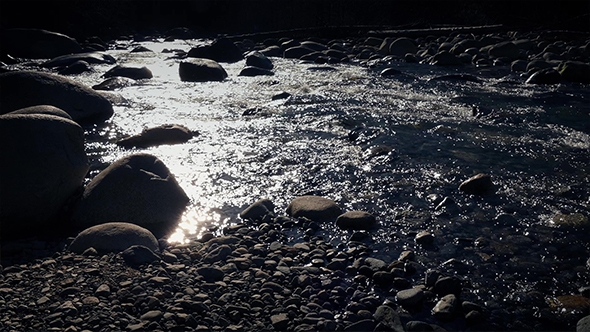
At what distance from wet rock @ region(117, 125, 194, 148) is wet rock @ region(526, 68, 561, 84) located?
23.0 feet

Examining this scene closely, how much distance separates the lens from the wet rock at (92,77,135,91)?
979 cm

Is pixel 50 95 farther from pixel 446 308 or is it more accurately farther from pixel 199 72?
pixel 446 308

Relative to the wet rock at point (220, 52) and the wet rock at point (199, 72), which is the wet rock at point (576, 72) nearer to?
the wet rock at point (199, 72)

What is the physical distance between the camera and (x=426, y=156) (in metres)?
5.63

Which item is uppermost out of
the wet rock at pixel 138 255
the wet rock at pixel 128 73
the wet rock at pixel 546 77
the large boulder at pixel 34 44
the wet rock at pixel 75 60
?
the large boulder at pixel 34 44

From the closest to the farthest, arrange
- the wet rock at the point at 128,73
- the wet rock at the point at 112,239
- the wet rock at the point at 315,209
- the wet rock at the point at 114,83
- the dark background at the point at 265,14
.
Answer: the wet rock at the point at 112,239 < the wet rock at the point at 315,209 < the wet rock at the point at 114,83 < the wet rock at the point at 128,73 < the dark background at the point at 265,14

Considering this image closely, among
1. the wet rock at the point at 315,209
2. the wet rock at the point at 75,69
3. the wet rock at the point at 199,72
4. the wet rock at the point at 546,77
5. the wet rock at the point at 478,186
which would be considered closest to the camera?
the wet rock at the point at 315,209

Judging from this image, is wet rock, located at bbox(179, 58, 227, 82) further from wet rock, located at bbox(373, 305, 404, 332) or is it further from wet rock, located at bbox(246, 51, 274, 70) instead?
wet rock, located at bbox(373, 305, 404, 332)

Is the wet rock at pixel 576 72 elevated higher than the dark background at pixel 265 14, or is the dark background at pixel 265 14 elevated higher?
the dark background at pixel 265 14

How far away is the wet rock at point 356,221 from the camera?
3.98 meters

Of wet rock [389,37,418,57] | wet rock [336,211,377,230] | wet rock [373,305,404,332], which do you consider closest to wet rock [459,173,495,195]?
wet rock [336,211,377,230]

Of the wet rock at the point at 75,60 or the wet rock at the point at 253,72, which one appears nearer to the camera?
the wet rock at the point at 253,72

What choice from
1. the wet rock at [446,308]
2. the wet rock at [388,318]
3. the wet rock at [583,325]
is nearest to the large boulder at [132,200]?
the wet rock at [388,318]

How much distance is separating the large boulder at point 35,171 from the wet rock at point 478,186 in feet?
11.8
